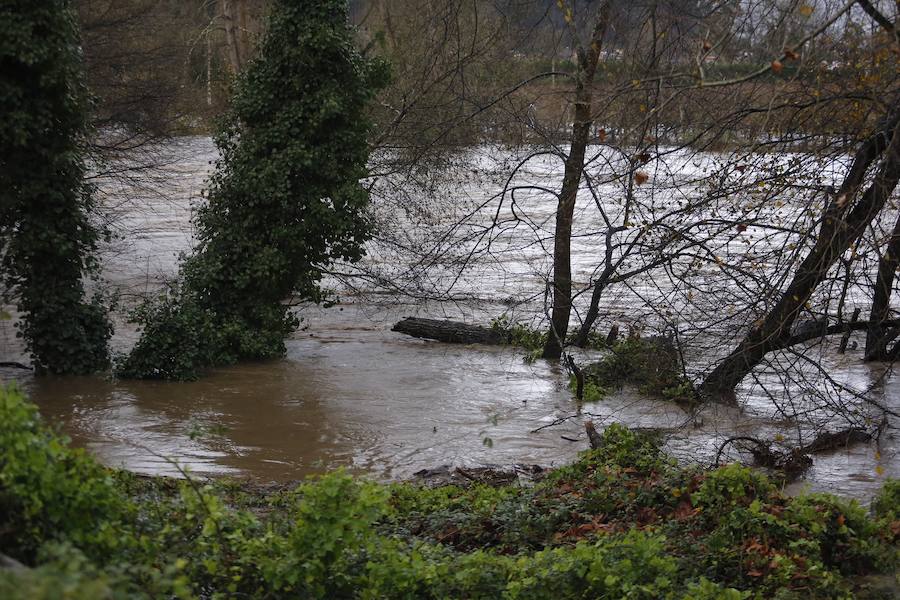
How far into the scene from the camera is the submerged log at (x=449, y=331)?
1811 cm

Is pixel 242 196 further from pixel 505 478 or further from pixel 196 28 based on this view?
pixel 196 28

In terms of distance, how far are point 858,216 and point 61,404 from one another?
10.9m

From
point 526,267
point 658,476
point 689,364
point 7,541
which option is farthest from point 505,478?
point 526,267

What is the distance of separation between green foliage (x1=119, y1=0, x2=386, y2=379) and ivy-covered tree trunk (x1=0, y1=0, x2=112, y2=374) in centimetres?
140

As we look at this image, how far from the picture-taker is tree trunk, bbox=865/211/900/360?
8961 millimetres

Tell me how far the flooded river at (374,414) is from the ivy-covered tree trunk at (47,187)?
30.9 inches

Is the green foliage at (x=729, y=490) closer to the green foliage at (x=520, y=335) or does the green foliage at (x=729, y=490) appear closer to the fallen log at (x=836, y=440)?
the fallen log at (x=836, y=440)

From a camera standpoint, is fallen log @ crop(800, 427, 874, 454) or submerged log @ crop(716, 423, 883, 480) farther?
fallen log @ crop(800, 427, 874, 454)

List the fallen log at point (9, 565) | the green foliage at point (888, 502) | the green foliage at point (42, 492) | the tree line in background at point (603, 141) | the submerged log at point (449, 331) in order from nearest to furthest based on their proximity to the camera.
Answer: the fallen log at point (9, 565), the green foliage at point (42, 492), the green foliage at point (888, 502), the tree line in background at point (603, 141), the submerged log at point (449, 331)

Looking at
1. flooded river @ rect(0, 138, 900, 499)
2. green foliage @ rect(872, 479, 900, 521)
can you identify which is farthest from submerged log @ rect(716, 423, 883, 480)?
green foliage @ rect(872, 479, 900, 521)

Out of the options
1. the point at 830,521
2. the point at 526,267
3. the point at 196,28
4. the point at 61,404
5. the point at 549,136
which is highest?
the point at 196,28

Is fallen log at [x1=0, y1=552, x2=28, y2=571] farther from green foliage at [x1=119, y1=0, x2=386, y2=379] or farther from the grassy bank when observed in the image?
green foliage at [x1=119, y1=0, x2=386, y2=379]

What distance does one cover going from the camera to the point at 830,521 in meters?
6.22

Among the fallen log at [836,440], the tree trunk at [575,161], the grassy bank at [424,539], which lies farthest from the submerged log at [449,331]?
the grassy bank at [424,539]
